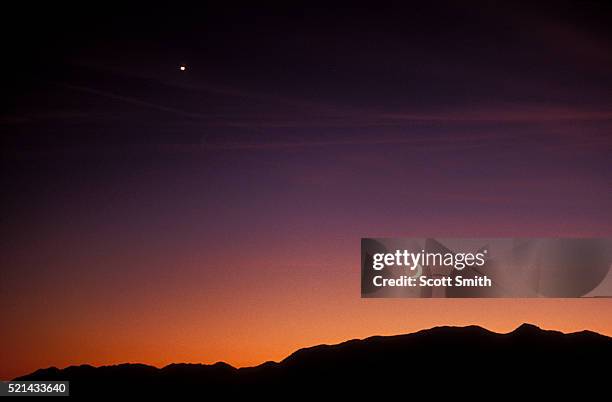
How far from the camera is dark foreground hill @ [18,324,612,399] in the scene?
12578 millimetres

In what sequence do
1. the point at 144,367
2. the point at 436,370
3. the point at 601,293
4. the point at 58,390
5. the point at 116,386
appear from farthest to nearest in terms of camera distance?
the point at 436,370, the point at 116,386, the point at 144,367, the point at 601,293, the point at 58,390

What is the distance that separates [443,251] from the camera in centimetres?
1034

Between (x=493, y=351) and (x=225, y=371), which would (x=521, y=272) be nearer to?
(x=225, y=371)

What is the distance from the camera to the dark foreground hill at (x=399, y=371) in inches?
495

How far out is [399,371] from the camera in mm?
17312

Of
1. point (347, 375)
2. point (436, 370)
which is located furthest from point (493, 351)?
point (347, 375)

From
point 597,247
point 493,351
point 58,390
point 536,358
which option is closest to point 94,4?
point 58,390

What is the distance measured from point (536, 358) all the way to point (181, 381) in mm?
10615

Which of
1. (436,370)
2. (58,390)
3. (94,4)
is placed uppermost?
(94,4)

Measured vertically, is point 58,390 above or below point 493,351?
below

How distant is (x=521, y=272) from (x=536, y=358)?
34.4ft

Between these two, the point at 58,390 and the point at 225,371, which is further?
the point at 225,371

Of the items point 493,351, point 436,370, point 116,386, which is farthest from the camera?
point 436,370

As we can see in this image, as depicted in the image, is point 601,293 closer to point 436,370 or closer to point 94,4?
point 94,4
